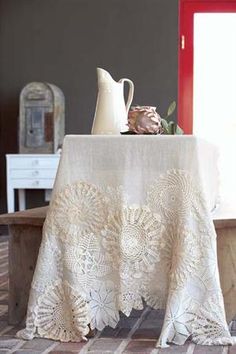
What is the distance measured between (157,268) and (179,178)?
324 millimetres

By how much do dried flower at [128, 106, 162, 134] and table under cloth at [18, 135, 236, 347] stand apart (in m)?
0.21

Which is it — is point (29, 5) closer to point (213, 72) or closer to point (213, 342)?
point (213, 72)

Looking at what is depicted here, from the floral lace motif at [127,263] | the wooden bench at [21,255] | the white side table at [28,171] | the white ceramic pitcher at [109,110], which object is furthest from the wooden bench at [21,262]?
the white side table at [28,171]

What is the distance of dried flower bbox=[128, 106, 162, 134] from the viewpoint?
2.60 metres

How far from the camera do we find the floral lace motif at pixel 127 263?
7.64ft

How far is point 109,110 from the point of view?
273 centimetres

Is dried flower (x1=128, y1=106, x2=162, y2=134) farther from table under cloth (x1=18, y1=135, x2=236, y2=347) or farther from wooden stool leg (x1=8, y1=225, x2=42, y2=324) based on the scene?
wooden stool leg (x1=8, y1=225, x2=42, y2=324)

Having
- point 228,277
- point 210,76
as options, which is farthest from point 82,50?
point 228,277

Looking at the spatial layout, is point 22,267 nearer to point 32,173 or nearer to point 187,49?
point 32,173

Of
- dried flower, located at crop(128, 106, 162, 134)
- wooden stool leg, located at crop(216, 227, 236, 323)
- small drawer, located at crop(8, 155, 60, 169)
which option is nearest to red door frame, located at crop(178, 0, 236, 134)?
small drawer, located at crop(8, 155, 60, 169)

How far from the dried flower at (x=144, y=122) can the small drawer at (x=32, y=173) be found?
314 centimetres

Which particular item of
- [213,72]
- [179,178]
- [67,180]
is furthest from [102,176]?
[213,72]

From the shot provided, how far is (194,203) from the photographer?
234cm

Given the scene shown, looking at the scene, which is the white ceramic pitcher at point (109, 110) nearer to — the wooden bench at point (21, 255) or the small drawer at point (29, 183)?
the wooden bench at point (21, 255)
